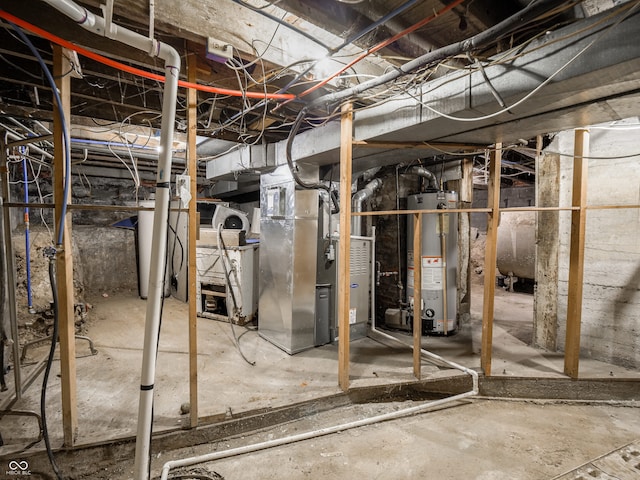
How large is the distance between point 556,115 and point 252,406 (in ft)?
8.92

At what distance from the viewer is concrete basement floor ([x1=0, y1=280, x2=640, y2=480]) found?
1909 millimetres

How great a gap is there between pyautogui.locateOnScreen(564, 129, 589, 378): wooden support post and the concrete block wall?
0.60 m

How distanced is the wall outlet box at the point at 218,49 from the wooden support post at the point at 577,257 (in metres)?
2.73

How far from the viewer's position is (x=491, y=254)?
2646 mm

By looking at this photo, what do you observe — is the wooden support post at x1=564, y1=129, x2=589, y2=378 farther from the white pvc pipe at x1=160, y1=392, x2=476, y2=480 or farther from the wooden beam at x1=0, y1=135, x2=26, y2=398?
the wooden beam at x1=0, y1=135, x2=26, y2=398

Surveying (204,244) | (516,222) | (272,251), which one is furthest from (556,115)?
(516,222)

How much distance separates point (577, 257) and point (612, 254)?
71 cm

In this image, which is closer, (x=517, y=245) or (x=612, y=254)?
(x=612, y=254)

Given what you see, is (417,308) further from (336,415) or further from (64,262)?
(64,262)

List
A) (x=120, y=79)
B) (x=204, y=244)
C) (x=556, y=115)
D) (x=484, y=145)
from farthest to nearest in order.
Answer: (x=204, y=244) < (x=484, y=145) < (x=120, y=79) < (x=556, y=115)

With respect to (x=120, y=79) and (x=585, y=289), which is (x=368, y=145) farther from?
(x=585, y=289)

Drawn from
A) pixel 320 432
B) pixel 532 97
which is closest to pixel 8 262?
pixel 320 432

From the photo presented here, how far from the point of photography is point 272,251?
11.6 ft

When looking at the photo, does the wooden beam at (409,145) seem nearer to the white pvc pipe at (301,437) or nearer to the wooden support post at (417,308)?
the wooden support post at (417,308)
